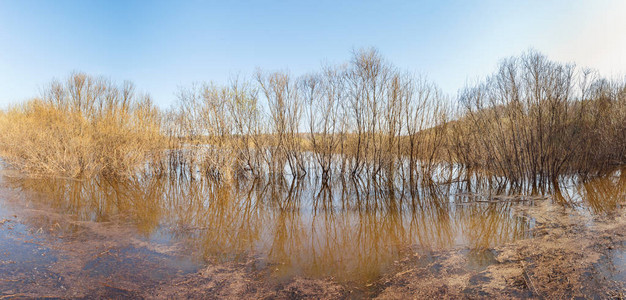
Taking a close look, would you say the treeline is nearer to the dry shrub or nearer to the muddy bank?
the dry shrub

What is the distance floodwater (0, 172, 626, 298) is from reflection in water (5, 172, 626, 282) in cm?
3

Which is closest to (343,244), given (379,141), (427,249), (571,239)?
(427,249)

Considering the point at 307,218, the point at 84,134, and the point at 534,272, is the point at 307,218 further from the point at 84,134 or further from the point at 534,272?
the point at 84,134

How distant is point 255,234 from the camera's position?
6500 mm

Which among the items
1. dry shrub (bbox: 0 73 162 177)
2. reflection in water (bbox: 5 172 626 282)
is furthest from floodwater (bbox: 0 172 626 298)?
dry shrub (bbox: 0 73 162 177)

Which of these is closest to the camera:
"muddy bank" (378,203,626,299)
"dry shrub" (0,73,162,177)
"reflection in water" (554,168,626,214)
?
"muddy bank" (378,203,626,299)

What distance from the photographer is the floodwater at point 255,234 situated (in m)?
4.41

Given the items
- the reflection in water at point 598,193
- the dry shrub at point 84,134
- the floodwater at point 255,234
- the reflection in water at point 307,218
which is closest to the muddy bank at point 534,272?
the floodwater at point 255,234

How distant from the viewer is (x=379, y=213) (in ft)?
26.9

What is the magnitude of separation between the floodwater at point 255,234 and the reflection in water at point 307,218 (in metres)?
0.03

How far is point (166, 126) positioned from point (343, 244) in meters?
14.7

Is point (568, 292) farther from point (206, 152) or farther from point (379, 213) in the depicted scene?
point (206, 152)

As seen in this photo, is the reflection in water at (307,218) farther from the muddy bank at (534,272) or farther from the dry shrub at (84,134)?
the dry shrub at (84,134)

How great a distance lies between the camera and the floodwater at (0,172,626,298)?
4.41 meters
